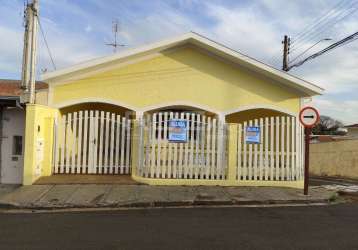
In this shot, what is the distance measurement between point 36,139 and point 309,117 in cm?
765

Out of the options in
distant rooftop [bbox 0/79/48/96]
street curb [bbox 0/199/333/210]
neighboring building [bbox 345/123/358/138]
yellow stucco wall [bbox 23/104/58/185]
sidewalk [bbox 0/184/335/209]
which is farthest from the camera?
neighboring building [bbox 345/123/358/138]

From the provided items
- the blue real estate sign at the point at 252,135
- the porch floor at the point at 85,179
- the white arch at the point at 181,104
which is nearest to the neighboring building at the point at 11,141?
the porch floor at the point at 85,179

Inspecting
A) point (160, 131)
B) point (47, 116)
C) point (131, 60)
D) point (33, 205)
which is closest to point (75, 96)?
point (47, 116)

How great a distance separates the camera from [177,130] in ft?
46.0

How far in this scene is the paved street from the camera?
703 centimetres

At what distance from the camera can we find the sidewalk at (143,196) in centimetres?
1095

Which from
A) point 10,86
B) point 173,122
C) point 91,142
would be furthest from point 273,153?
point 10,86

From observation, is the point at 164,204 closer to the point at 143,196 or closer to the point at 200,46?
the point at 143,196

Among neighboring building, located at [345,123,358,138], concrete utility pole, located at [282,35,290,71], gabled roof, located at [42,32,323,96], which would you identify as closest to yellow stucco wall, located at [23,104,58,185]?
gabled roof, located at [42,32,323,96]

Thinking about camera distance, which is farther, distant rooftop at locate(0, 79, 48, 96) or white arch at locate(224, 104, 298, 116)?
distant rooftop at locate(0, 79, 48, 96)

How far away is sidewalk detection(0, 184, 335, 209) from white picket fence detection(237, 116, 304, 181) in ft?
2.44

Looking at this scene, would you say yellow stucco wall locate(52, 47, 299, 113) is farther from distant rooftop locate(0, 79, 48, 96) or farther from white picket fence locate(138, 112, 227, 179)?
distant rooftop locate(0, 79, 48, 96)

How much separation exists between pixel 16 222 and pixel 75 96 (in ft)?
22.5

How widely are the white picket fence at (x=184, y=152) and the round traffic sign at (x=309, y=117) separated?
2.67m
